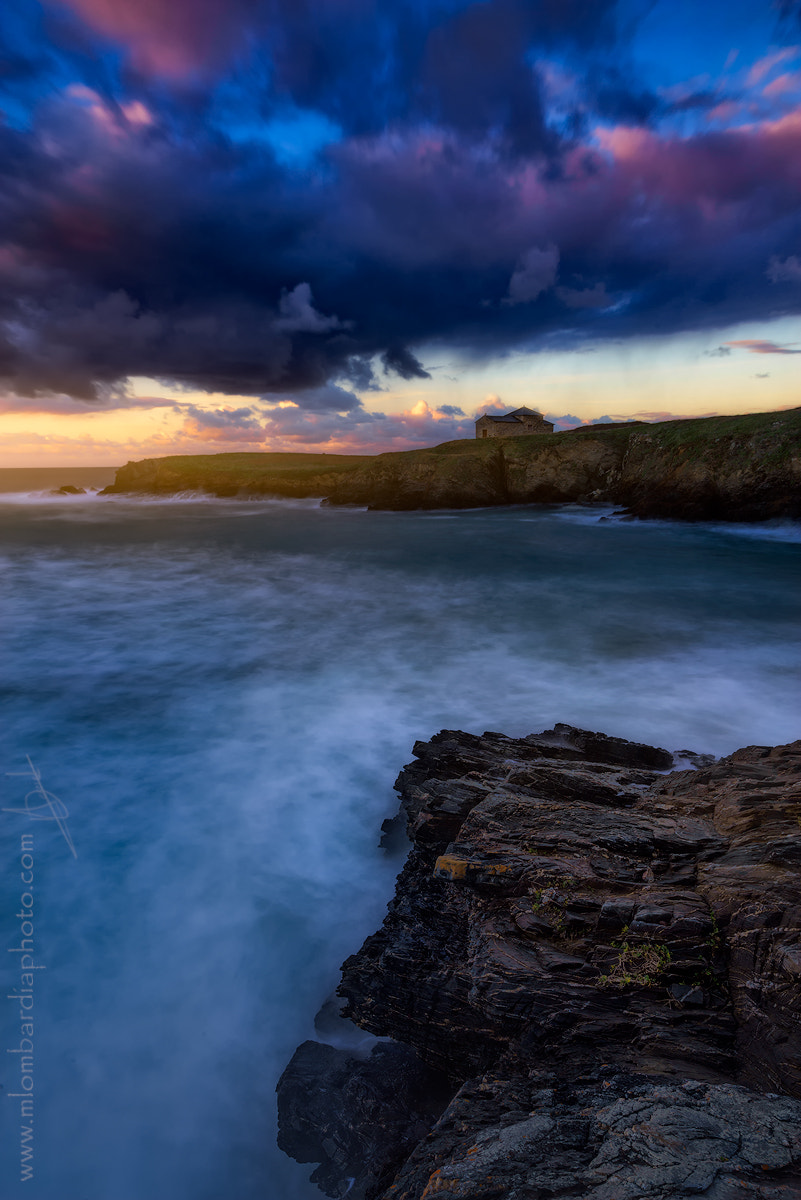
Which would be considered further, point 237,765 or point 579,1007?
point 237,765

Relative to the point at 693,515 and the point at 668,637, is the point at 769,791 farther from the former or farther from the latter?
the point at 693,515

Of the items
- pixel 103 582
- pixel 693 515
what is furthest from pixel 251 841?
pixel 693 515

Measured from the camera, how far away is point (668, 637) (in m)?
14.6

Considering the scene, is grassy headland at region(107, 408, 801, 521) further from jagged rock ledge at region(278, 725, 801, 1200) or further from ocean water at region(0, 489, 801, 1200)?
jagged rock ledge at region(278, 725, 801, 1200)

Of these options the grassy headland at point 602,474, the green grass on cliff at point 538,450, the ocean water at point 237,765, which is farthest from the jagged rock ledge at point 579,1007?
the green grass on cliff at point 538,450

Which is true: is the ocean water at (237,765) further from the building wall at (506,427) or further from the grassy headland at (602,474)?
the building wall at (506,427)

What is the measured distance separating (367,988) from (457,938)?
95 cm

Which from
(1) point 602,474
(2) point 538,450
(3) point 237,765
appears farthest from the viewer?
(2) point 538,450

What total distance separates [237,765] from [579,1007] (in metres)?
6.97

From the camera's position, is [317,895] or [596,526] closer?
[317,895]

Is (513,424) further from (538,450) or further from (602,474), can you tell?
(602,474)

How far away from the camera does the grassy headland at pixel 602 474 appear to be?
31.4m

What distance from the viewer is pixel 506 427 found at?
6619 centimetres

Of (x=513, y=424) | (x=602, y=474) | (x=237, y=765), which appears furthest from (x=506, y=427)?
(x=237, y=765)
